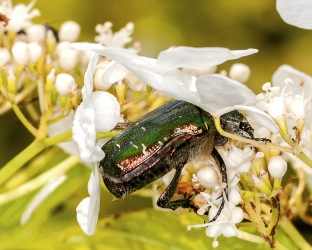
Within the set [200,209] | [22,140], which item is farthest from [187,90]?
[22,140]

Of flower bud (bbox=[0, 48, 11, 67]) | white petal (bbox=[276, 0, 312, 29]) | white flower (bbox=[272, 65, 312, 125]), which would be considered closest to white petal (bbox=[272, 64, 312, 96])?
white flower (bbox=[272, 65, 312, 125])

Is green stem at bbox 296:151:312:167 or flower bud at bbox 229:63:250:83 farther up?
green stem at bbox 296:151:312:167

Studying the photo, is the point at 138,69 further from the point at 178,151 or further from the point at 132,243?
the point at 132,243

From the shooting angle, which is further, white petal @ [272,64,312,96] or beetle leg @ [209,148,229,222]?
white petal @ [272,64,312,96]

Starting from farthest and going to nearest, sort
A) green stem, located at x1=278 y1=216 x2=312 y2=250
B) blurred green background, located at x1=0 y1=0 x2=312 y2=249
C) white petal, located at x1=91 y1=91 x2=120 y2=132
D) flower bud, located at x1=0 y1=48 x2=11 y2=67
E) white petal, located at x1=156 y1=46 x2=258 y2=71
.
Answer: blurred green background, located at x1=0 y1=0 x2=312 y2=249 < flower bud, located at x1=0 y1=48 x2=11 y2=67 < green stem, located at x1=278 y1=216 x2=312 y2=250 < white petal, located at x1=91 y1=91 x2=120 y2=132 < white petal, located at x1=156 y1=46 x2=258 y2=71

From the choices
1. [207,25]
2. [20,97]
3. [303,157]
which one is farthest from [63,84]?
[207,25]

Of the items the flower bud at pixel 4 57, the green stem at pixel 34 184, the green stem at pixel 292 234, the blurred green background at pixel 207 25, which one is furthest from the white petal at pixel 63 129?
the blurred green background at pixel 207 25

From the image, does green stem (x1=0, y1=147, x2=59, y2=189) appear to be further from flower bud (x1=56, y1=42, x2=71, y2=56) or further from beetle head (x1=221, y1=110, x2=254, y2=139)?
beetle head (x1=221, y1=110, x2=254, y2=139)

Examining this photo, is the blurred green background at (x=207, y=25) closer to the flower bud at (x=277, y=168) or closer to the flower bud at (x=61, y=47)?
the flower bud at (x=61, y=47)
